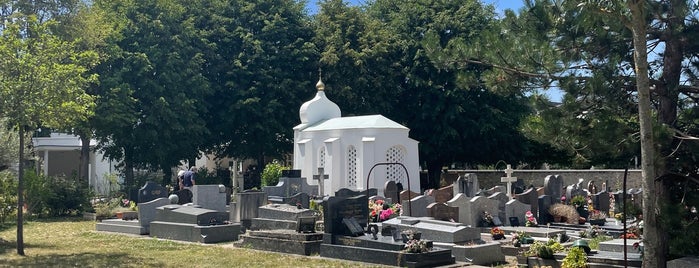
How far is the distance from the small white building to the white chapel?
1122 centimetres

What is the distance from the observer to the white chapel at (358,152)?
2923 cm

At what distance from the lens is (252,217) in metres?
18.4

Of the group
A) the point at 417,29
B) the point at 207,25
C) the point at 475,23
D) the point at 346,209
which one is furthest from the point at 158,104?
the point at 346,209

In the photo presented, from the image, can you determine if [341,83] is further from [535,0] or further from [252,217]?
[535,0]

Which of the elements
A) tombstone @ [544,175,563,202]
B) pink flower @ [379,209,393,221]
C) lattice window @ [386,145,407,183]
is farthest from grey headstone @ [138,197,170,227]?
lattice window @ [386,145,407,183]

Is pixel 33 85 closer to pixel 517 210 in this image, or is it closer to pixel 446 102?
pixel 517 210

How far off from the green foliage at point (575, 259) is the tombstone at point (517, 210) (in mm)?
7200

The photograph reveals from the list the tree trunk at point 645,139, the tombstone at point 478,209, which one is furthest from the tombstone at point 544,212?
the tree trunk at point 645,139

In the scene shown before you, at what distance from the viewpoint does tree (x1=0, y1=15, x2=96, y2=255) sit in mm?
14141

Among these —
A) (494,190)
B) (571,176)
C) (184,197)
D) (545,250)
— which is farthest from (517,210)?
(571,176)

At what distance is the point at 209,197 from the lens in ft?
65.8

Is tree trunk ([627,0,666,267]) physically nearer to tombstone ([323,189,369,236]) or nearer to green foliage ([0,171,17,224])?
tombstone ([323,189,369,236])

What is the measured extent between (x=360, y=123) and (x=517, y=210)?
12338mm

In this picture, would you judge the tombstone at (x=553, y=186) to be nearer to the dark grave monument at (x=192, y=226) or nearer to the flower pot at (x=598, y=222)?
the flower pot at (x=598, y=222)
